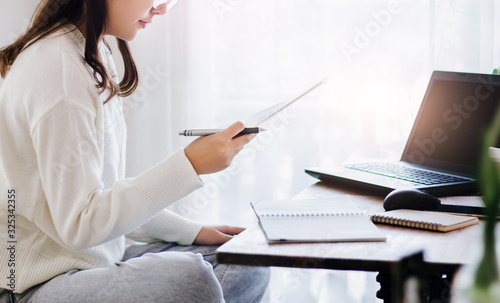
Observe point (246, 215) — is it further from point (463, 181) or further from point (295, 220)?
point (295, 220)

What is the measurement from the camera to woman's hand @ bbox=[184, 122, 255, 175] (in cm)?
89

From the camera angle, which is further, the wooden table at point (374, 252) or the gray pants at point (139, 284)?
the gray pants at point (139, 284)

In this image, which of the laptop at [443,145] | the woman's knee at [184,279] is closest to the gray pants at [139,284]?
the woman's knee at [184,279]

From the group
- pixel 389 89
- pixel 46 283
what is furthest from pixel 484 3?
pixel 46 283

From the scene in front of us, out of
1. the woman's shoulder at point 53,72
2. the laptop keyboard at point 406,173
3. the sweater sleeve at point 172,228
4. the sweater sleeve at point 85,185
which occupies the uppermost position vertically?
the woman's shoulder at point 53,72

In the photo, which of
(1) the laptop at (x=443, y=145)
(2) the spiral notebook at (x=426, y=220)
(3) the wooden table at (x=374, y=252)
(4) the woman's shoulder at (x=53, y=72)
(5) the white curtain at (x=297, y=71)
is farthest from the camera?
(5) the white curtain at (x=297, y=71)

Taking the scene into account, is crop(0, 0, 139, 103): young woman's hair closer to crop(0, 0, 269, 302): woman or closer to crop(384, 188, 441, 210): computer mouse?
crop(0, 0, 269, 302): woman

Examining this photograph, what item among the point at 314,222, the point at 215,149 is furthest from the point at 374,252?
the point at 215,149

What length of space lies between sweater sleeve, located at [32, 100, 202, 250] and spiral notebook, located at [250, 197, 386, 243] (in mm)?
140

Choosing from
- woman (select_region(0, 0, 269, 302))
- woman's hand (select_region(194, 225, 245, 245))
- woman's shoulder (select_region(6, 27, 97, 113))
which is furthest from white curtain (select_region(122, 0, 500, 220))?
woman's shoulder (select_region(6, 27, 97, 113))

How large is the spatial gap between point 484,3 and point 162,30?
3.55 ft

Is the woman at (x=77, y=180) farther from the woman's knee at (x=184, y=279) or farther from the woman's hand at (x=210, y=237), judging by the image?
the woman's hand at (x=210, y=237)

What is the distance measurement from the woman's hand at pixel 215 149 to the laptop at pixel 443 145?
325 millimetres

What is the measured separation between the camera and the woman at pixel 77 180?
88 cm
